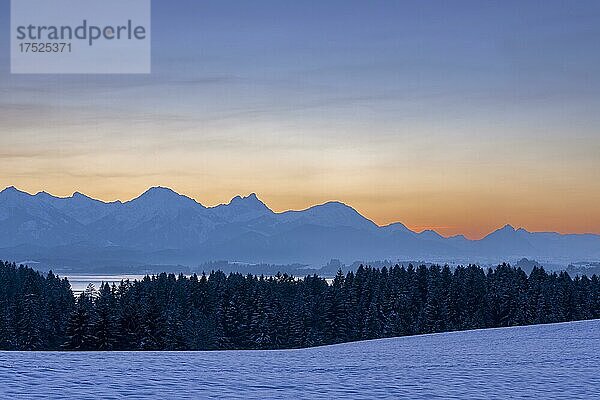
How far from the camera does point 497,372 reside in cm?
2161

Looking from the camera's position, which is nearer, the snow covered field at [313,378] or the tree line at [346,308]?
the snow covered field at [313,378]

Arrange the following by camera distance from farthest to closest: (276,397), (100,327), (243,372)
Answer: (100,327) < (243,372) < (276,397)

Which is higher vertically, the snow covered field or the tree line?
the snow covered field

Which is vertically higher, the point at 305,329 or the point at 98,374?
the point at 98,374

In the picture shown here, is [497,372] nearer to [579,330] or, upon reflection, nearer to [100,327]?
[579,330]

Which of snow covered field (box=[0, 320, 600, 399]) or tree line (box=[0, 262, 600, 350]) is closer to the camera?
snow covered field (box=[0, 320, 600, 399])

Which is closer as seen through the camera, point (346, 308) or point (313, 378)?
point (313, 378)

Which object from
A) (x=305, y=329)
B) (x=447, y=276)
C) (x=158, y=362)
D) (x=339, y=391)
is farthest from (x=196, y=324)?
(x=339, y=391)

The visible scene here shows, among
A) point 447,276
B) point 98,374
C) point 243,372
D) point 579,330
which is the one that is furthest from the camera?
point 447,276

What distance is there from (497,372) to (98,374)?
40.3 feet

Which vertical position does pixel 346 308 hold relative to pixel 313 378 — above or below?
below

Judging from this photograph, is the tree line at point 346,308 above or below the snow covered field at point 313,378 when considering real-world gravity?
below

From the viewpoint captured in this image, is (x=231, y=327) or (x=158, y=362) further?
(x=231, y=327)

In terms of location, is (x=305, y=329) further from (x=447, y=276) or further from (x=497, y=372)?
(x=497, y=372)
